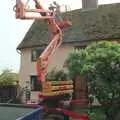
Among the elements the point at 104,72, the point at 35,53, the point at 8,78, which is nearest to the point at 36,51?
the point at 35,53

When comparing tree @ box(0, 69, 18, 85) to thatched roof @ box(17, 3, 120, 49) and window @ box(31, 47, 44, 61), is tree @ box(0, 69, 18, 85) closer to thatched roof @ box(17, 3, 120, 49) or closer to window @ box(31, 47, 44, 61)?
thatched roof @ box(17, 3, 120, 49)

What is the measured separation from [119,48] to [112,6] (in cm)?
1552

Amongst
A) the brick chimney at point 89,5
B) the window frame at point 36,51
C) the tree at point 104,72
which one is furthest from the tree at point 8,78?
the tree at point 104,72

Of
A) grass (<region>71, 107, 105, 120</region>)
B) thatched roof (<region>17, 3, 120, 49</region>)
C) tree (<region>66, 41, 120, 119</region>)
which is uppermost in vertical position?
thatched roof (<region>17, 3, 120, 49</region>)

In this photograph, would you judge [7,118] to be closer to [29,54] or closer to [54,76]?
[54,76]

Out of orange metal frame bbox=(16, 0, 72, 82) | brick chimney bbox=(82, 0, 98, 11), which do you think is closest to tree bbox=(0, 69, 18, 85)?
brick chimney bbox=(82, 0, 98, 11)

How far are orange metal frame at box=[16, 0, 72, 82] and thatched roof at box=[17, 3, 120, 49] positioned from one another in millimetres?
4381

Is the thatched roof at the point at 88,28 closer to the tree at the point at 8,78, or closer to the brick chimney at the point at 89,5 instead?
the brick chimney at the point at 89,5

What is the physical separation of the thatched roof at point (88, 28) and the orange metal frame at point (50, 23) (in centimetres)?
438

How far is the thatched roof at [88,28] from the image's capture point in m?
31.3

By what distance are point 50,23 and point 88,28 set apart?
7.50 m

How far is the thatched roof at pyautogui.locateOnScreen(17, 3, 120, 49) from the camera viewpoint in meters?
31.3

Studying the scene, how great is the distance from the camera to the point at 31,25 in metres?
39.4

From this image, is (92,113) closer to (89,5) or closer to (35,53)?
(35,53)
